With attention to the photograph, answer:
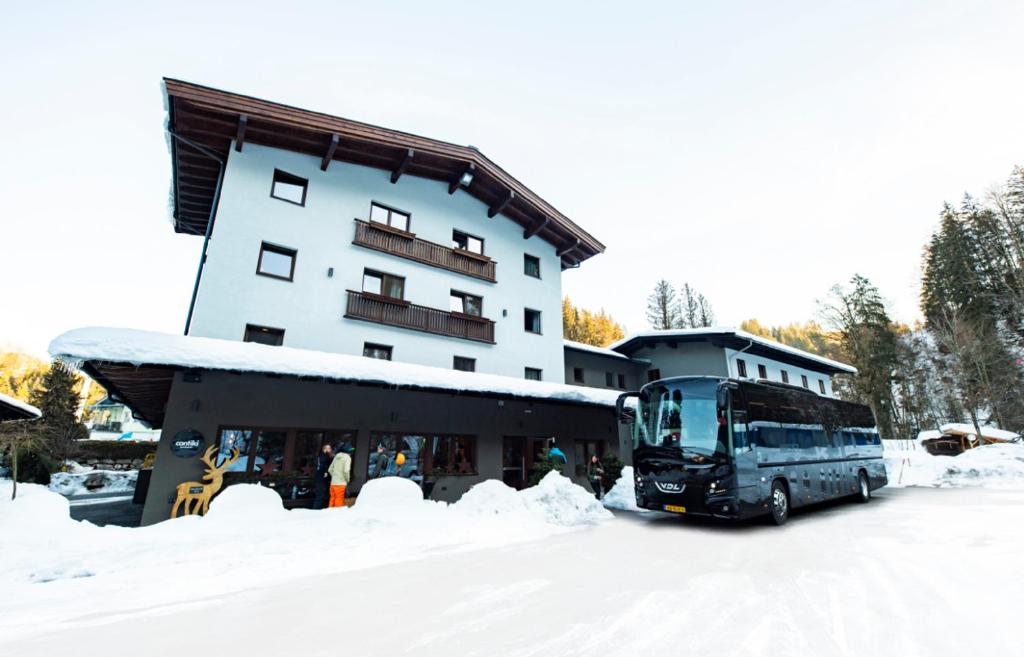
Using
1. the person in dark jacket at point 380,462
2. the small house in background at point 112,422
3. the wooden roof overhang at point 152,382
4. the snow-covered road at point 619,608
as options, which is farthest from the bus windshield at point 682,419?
the small house in background at point 112,422

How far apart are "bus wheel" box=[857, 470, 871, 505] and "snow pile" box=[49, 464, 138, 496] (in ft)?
103

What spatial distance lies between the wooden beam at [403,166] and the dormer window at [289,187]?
3143 mm

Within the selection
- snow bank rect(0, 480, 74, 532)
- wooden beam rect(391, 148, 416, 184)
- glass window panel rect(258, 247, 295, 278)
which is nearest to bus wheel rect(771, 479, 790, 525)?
snow bank rect(0, 480, 74, 532)

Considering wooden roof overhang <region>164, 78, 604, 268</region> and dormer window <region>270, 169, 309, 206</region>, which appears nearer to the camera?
wooden roof overhang <region>164, 78, 604, 268</region>

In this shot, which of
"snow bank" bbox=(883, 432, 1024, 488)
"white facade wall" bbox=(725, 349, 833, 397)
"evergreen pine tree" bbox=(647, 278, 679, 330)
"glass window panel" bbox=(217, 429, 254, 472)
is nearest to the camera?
"glass window panel" bbox=(217, 429, 254, 472)

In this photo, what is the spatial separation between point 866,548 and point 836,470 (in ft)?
20.1

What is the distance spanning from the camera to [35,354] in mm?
56312

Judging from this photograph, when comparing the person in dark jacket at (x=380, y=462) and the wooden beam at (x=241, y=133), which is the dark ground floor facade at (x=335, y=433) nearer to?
the person in dark jacket at (x=380, y=462)

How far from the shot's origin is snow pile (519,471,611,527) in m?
9.89

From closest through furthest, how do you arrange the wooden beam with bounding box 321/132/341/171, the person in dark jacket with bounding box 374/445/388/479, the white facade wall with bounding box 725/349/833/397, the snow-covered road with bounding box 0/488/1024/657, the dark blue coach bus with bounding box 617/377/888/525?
1. the snow-covered road with bounding box 0/488/1024/657
2. the dark blue coach bus with bounding box 617/377/888/525
3. the person in dark jacket with bounding box 374/445/388/479
4. the wooden beam with bounding box 321/132/341/171
5. the white facade wall with bounding box 725/349/833/397

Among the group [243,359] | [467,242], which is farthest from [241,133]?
[467,242]

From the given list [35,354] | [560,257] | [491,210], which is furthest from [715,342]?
[35,354]

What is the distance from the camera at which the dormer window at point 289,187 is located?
13.9m

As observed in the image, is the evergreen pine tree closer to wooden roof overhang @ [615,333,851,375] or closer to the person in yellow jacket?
wooden roof overhang @ [615,333,851,375]
